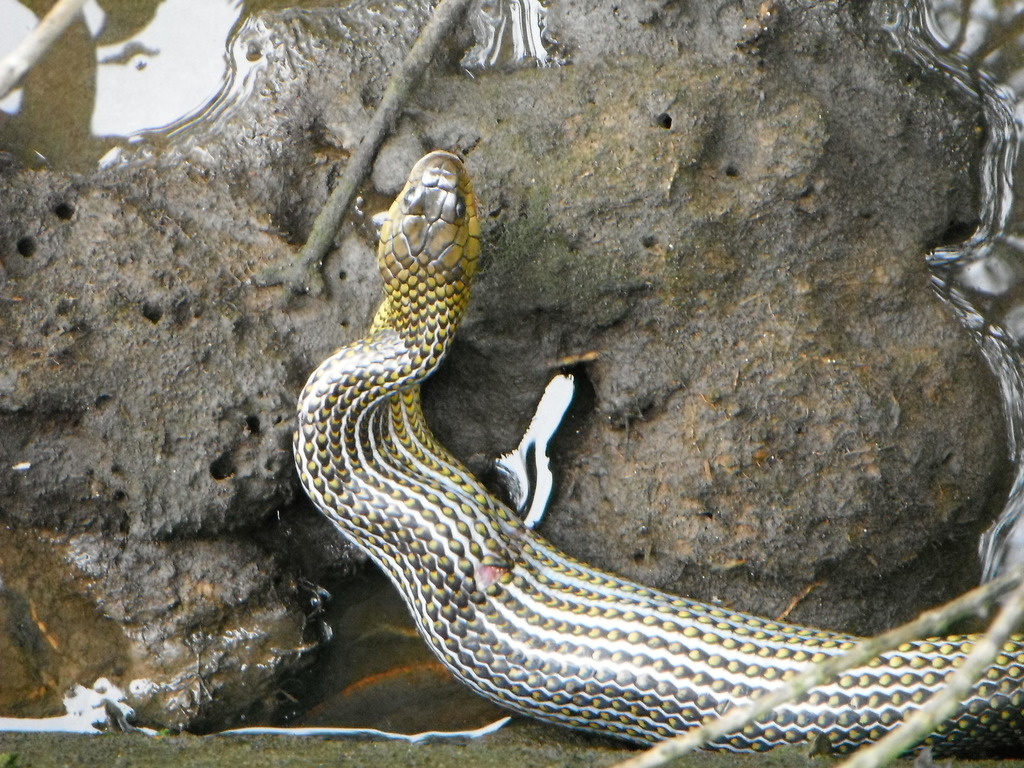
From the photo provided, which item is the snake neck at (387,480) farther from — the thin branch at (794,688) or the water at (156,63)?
the thin branch at (794,688)

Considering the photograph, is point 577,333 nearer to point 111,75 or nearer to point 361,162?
point 361,162

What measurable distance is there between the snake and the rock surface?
0.33m

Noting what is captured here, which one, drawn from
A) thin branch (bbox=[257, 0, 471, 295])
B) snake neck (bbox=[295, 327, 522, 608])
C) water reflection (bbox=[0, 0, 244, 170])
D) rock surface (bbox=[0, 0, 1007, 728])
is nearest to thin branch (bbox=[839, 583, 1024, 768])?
rock surface (bbox=[0, 0, 1007, 728])

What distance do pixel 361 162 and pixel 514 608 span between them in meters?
2.23

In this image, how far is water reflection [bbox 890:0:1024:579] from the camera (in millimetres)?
4809

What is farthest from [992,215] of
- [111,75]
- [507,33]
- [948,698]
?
[111,75]

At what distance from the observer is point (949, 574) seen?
4766 mm

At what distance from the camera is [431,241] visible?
13.4ft

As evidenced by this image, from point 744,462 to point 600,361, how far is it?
2.74 ft

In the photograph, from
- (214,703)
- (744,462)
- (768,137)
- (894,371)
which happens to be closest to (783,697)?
(744,462)

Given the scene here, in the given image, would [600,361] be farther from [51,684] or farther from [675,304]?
[51,684]

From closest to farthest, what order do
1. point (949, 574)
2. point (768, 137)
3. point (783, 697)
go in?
point (783, 697)
point (768, 137)
point (949, 574)

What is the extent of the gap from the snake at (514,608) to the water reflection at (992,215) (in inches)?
44.5

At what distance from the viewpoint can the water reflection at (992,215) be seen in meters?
4.81
